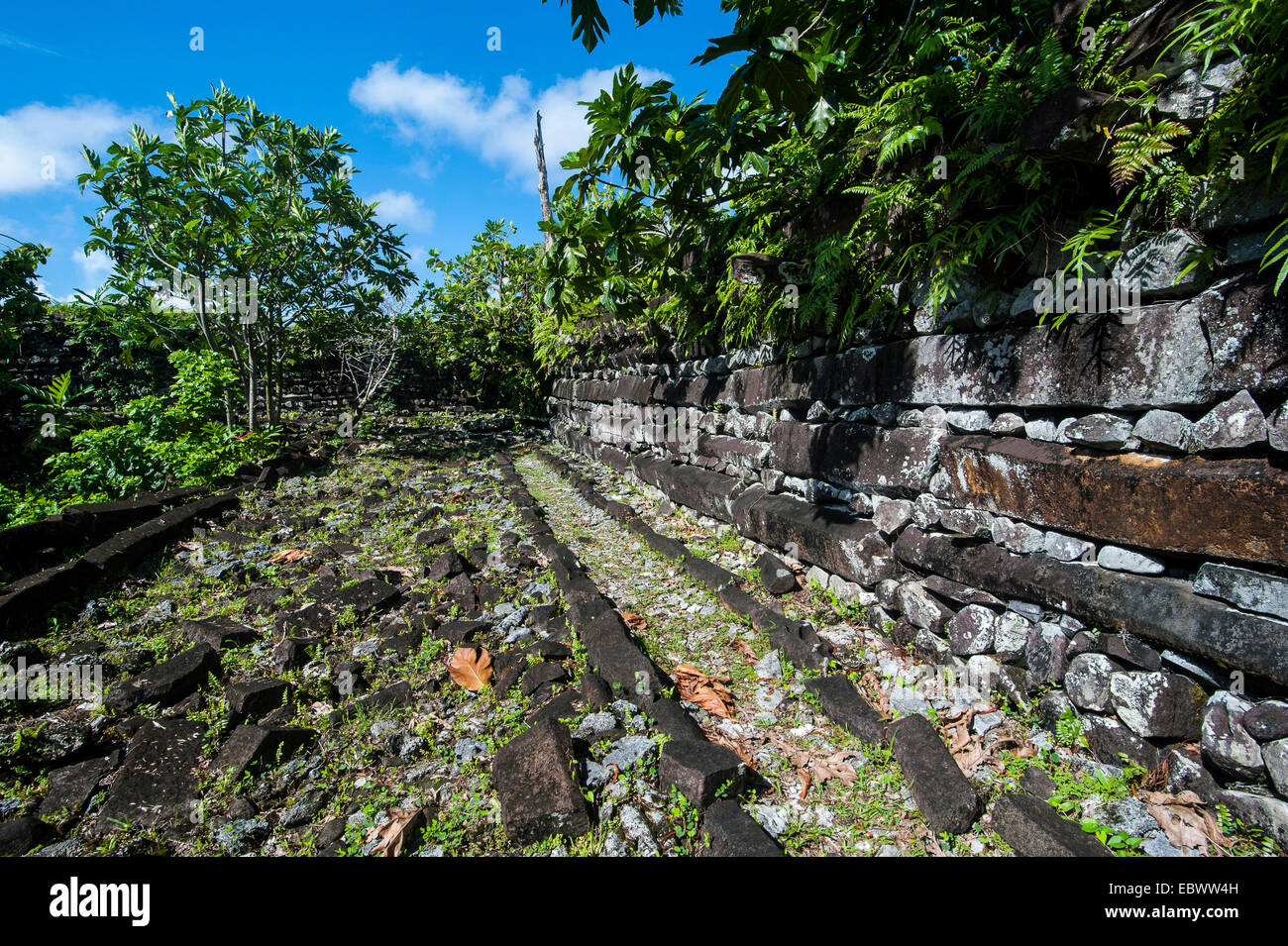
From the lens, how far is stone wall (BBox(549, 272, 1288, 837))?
160cm

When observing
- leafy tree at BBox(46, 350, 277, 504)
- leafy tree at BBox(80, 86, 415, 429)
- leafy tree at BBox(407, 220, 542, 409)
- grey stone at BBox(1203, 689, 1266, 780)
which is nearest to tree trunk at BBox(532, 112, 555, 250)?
leafy tree at BBox(407, 220, 542, 409)

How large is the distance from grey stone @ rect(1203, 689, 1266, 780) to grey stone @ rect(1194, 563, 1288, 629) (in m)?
0.28

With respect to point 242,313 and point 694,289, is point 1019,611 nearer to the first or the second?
point 694,289

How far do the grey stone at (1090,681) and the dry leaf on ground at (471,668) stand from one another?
2453 mm

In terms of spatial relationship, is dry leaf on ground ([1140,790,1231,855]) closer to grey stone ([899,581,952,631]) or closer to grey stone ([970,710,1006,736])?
grey stone ([970,710,1006,736])

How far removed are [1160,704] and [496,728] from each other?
2.39 meters

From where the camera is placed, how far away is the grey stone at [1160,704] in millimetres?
1767

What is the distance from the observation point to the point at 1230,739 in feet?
5.35

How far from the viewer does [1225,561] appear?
1691mm

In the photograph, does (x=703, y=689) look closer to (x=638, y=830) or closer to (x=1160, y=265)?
(x=638, y=830)

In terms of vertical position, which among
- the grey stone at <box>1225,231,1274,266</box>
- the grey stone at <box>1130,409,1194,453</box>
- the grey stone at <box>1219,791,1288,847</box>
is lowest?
the grey stone at <box>1219,791,1288,847</box>

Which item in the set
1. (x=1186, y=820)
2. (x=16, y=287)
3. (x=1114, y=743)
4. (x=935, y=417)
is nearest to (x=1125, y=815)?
(x=1186, y=820)

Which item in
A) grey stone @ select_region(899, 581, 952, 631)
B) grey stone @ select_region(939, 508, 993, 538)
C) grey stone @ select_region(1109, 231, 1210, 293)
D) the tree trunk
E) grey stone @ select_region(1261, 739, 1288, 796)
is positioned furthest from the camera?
the tree trunk
